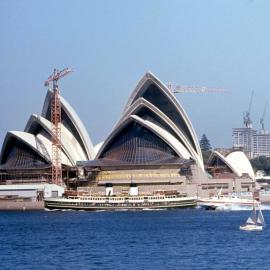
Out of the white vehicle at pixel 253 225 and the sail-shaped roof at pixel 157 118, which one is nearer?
the white vehicle at pixel 253 225

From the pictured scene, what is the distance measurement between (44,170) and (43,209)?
449 inches

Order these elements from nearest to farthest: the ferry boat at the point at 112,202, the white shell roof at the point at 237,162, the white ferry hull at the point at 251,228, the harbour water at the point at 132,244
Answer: the harbour water at the point at 132,244 → the white ferry hull at the point at 251,228 → the ferry boat at the point at 112,202 → the white shell roof at the point at 237,162

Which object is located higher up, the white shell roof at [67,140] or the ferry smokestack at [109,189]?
the white shell roof at [67,140]

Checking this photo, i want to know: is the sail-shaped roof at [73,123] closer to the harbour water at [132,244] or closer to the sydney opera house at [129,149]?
the sydney opera house at [129,149]

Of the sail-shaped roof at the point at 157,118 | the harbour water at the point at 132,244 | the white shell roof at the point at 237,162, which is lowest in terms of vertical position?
the harbour water at the point at 132,244

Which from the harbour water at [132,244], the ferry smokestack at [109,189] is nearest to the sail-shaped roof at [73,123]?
the ferry smokestack at [109,189]

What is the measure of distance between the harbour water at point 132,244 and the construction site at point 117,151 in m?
26.6

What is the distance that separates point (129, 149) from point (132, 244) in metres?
49.8

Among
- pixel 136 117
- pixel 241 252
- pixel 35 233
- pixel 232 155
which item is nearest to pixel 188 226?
pixel 35 233

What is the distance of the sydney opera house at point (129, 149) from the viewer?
9219 cm

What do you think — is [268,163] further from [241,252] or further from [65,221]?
[241,252]

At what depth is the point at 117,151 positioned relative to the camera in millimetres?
94500

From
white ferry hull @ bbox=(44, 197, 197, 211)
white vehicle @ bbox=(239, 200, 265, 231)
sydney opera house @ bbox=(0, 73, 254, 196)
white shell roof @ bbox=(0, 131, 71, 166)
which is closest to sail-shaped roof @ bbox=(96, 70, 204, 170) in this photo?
sydney opera house @ bbox=(0, 73, 254, 196)

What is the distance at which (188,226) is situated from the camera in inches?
2216
